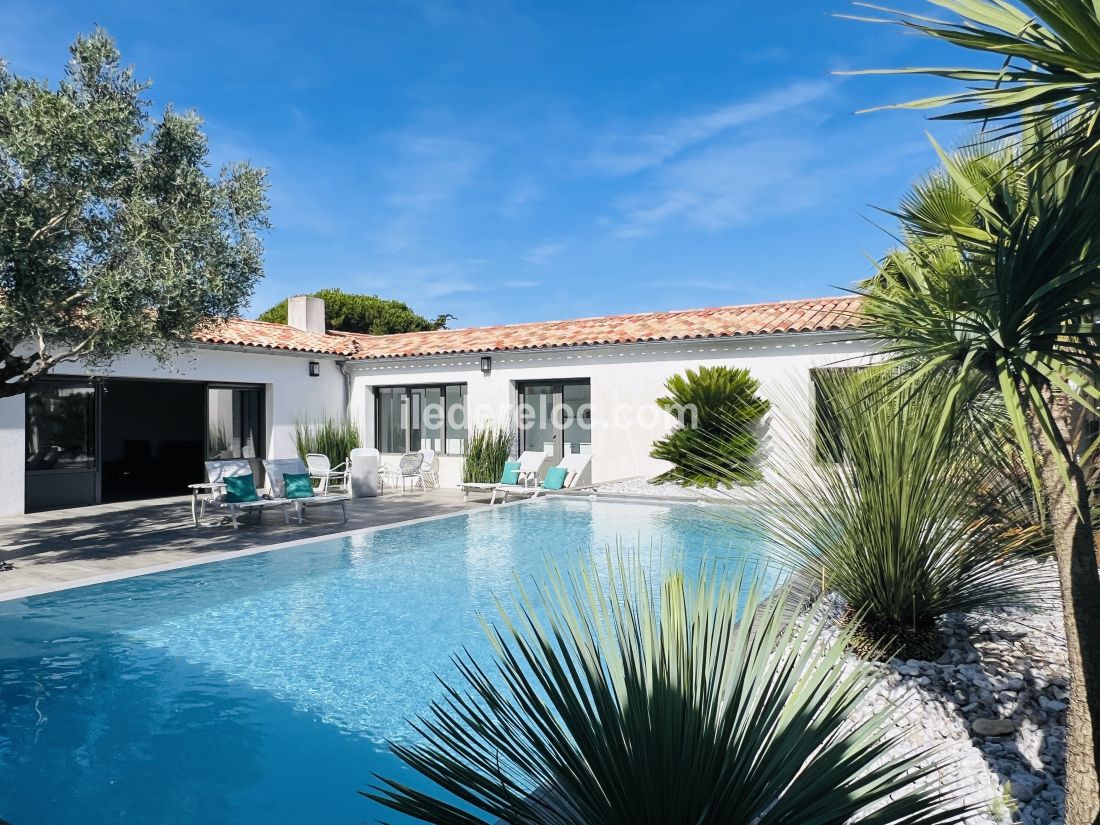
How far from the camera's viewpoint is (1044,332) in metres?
2.26

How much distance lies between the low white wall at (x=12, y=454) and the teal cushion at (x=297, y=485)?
19.5ft

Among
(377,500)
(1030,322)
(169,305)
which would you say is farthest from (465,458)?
(1030,322)

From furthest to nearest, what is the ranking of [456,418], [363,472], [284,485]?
[456,418] < [363,472] < [284,485]

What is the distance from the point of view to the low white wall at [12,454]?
14.5m

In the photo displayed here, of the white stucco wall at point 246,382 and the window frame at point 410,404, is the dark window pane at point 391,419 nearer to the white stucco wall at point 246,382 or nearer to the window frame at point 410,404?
the window frame at point 410,404

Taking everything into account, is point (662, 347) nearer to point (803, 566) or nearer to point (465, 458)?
point (465, 458)

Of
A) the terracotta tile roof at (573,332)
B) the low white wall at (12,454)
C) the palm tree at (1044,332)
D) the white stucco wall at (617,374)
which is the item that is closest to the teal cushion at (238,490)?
the terracotta tile roof at (573,332)

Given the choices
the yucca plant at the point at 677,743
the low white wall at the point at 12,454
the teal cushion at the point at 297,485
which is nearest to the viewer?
the yucca plant at the point at 677,743

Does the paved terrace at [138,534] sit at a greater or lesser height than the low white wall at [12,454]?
lesser

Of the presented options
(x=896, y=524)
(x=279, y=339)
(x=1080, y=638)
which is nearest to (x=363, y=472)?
(x=279, y=339)

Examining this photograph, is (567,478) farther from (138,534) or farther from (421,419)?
(138,534)

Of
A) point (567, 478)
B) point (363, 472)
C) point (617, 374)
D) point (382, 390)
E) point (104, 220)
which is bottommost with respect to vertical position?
point (567, 478)

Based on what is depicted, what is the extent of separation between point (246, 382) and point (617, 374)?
10.1m

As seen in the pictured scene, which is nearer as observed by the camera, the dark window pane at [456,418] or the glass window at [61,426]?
the glass window at [61,426]
